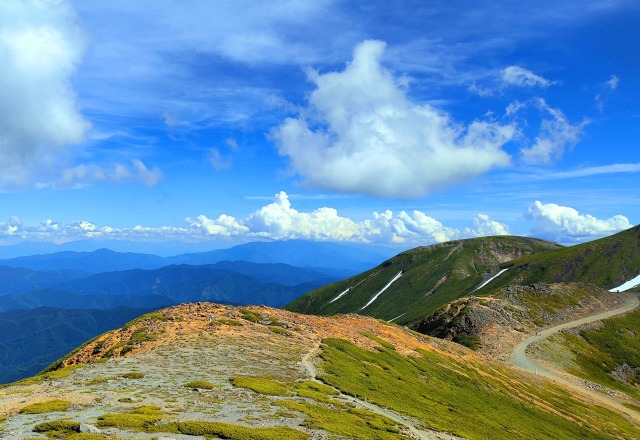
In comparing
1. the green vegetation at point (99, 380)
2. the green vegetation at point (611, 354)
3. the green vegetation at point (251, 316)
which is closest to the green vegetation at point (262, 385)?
the green vegetation at point (99, 380)

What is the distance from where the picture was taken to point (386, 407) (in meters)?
41.1

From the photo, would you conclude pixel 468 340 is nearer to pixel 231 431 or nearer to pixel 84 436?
pixel 231 431

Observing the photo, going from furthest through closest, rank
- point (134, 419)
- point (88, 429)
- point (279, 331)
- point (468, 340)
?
point (468, 340)
point (279, 331)
point (134, 419)
point (88, 429)

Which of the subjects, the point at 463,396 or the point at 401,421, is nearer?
the point at 401,421

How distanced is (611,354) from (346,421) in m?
→ 147

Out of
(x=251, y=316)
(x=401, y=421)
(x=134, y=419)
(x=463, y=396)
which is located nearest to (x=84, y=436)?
(x=134, y=419)

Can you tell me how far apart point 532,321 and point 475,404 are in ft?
367

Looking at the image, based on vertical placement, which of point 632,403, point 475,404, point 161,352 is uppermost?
point 161,352

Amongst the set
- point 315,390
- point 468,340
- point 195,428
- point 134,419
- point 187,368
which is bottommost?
point 468,340

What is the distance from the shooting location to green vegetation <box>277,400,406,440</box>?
2894cm

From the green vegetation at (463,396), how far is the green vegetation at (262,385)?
25.6 ft

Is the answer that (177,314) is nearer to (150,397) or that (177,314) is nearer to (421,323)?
(150,397)

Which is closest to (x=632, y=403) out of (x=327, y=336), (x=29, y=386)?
(x=327, y=336)

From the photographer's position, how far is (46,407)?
1107 inches
